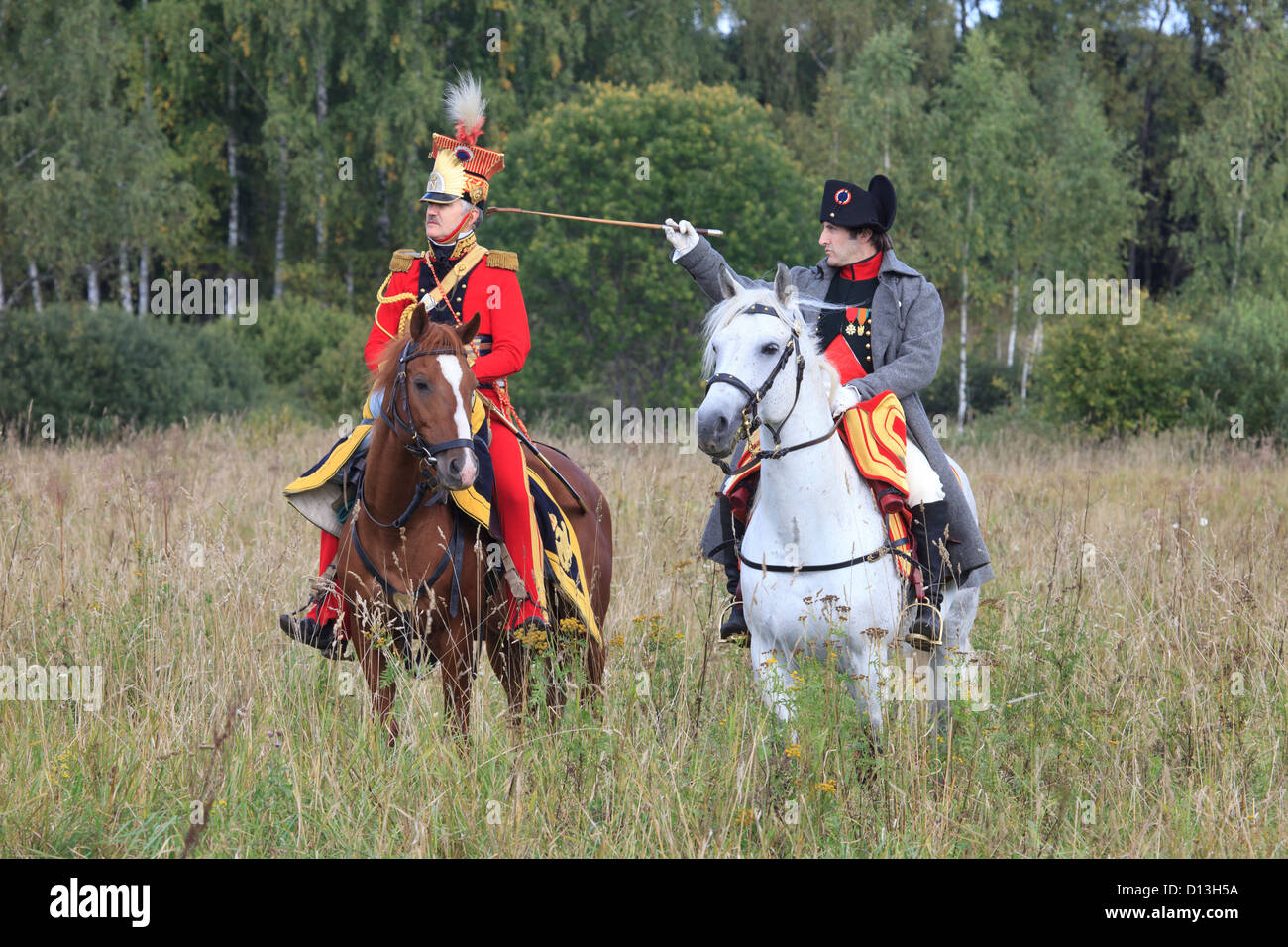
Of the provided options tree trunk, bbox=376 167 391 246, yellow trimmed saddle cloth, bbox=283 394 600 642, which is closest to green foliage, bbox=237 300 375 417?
tree trunk, bbox=376 167 391 246

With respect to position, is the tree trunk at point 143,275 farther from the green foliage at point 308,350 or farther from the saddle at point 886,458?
the saddle at point 886,458

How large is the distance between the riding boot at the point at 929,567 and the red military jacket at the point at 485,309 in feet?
6.09

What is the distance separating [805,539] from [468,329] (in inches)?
59.5

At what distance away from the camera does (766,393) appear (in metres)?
4.30

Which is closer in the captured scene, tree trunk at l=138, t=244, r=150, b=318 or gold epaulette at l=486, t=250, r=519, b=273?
gold epaulette at l=486, t=250, r=519, b=273

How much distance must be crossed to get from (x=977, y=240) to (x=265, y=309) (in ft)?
51.7

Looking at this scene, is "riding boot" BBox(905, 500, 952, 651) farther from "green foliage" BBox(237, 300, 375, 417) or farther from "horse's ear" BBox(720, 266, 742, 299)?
"green foliage" BBox(237, 300, 375, 417)

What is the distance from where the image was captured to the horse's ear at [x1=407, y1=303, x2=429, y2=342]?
4.52 m

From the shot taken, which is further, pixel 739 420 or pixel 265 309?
pixel 265 309

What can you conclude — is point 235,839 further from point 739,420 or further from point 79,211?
point 79,211

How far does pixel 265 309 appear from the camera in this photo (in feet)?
88.0

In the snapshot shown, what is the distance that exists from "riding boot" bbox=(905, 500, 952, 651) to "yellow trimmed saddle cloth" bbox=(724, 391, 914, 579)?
72 mm

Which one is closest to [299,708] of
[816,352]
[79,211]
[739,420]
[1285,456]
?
[739,420]
